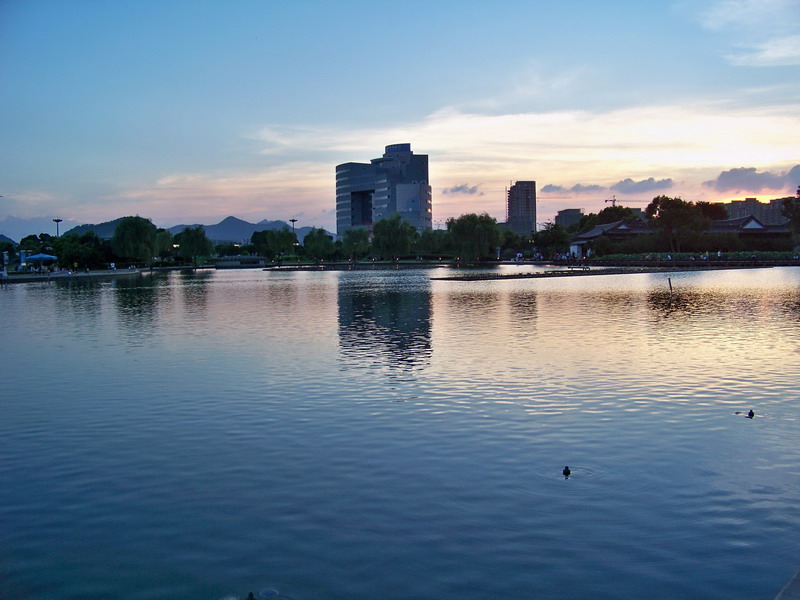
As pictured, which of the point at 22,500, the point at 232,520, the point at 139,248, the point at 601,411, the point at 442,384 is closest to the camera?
the point at 232,520

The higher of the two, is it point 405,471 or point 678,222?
point 678,222

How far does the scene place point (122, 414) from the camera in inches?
547

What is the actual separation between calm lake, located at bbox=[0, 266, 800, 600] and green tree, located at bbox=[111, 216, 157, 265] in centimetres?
9458

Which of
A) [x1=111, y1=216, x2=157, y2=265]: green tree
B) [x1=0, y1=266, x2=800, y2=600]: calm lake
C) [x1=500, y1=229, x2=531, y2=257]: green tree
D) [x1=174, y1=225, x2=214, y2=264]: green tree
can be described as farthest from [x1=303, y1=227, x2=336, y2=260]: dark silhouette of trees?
[x1=0, y1=266, x2=800, y2=600]: calm lake

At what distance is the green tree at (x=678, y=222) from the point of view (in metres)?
101

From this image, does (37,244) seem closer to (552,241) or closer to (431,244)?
(431,244)

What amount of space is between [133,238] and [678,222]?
85343mm

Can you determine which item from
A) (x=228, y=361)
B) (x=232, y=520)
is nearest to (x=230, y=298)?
(x=228, y=361)

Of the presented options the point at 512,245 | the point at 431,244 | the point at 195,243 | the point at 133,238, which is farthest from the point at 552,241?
the point at 133,238

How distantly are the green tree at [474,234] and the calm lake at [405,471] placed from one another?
72.5m

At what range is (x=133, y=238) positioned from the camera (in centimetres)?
11094

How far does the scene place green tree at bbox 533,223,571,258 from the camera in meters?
130

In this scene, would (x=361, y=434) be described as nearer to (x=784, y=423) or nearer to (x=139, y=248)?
(x=784, y=423)

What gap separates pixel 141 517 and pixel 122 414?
230 inches
